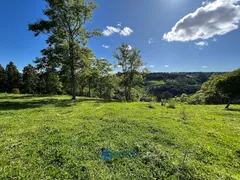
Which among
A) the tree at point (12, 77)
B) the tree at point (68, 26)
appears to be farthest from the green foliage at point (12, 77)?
the tree at point (68, 26)

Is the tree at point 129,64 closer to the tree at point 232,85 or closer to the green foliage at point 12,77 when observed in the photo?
the tree at point 232,85

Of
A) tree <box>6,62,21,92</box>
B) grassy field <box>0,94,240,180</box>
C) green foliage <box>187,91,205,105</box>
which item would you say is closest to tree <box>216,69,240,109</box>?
grassy field <box>0,94,240,180</box>

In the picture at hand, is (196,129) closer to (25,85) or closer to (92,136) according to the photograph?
(92,136)

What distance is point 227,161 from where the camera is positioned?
4633mm

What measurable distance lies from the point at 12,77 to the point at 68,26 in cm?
4403

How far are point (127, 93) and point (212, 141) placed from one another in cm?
2347

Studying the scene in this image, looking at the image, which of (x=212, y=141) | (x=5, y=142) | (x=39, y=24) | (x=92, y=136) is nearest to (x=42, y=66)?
(x=39, y=24)

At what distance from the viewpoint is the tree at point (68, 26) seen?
16281mm

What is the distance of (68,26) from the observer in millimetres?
18047

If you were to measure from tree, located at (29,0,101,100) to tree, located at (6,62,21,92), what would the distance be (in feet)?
138

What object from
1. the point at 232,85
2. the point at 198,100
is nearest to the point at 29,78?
the point at 232,85

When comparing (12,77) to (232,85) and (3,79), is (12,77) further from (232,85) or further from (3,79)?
(232,85)

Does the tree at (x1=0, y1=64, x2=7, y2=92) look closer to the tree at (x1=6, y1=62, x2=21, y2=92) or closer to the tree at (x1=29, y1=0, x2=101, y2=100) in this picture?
the tree at (x1=6, y1=62, x2=21, y2=92)

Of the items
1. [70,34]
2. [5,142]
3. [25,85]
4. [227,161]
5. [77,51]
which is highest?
[70,34]
